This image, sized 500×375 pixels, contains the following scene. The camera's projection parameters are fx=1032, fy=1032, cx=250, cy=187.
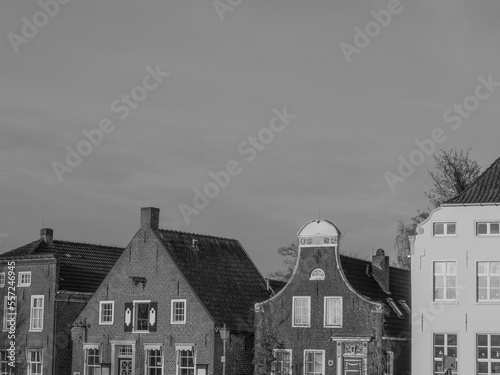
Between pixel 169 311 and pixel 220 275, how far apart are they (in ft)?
11.0

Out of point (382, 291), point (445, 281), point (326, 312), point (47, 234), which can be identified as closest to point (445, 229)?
Answer: point (445, 281)

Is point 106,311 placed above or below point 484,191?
below

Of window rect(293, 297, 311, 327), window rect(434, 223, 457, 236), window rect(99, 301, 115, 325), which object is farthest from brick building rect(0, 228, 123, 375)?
window rect(434, 223, 457, 236)

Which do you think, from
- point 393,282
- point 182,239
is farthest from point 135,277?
point 393,282

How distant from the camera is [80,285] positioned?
2202 inches

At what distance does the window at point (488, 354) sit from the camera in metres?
42.6

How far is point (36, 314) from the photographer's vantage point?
180 ft

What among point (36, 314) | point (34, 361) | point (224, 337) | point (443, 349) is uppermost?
point (36, 314)

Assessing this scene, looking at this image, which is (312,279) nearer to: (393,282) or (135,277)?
(393,282)

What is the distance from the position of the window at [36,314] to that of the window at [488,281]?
23726 millimetres

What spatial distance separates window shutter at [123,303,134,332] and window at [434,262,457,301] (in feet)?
50.7

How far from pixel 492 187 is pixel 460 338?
21.9 feet

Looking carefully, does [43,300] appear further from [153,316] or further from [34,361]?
[153,316]

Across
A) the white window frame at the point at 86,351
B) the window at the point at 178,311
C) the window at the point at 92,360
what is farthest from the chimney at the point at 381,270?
the window at the point at 92,360
